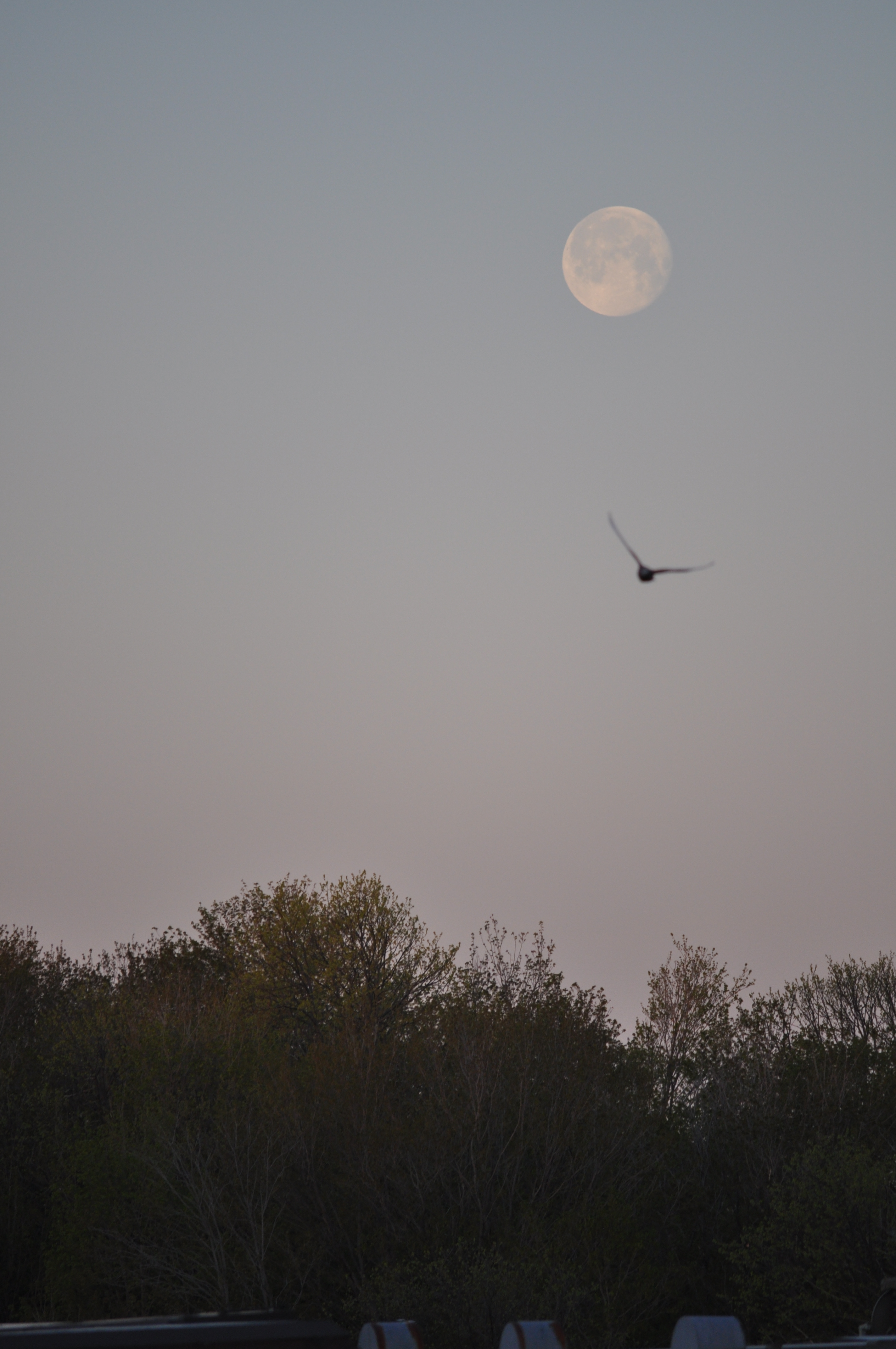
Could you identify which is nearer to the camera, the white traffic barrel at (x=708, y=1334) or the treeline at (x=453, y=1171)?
the white traffic barrel at (x=708, y=1334)

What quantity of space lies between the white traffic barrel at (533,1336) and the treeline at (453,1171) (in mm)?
13790

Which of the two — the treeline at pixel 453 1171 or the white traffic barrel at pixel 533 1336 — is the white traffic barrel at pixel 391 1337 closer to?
the white traffic barrel at pixel 533 1336

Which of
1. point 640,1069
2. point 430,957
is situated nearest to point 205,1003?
point 430,957

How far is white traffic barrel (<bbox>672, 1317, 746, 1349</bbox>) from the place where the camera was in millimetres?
16625

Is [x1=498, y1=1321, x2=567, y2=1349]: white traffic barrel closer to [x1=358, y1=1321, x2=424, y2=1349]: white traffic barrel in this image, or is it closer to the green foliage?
[x1=358, y1=1321, x2=424, y2=1349]: white traffic barrel

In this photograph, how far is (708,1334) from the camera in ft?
54.9

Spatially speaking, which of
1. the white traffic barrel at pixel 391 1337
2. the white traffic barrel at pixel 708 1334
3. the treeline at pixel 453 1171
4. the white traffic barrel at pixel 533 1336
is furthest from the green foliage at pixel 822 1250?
the white traffic barrel at pixel 391 1337

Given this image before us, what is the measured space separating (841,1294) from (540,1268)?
27.0 ft

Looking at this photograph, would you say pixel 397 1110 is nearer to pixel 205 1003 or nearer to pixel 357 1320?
pixel 357 1320

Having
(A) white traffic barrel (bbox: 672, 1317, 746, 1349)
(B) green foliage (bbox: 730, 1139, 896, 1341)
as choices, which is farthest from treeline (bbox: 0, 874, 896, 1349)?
(A) white traffic barrel (bbox: 672, 1317, 746, 1349)

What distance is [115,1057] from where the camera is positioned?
1663 inches

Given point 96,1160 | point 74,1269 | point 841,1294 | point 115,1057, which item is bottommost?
point 841,1294

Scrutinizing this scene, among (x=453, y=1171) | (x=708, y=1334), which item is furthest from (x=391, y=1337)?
(x=453, y=1171)

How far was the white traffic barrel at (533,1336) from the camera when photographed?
1545 centimetres
